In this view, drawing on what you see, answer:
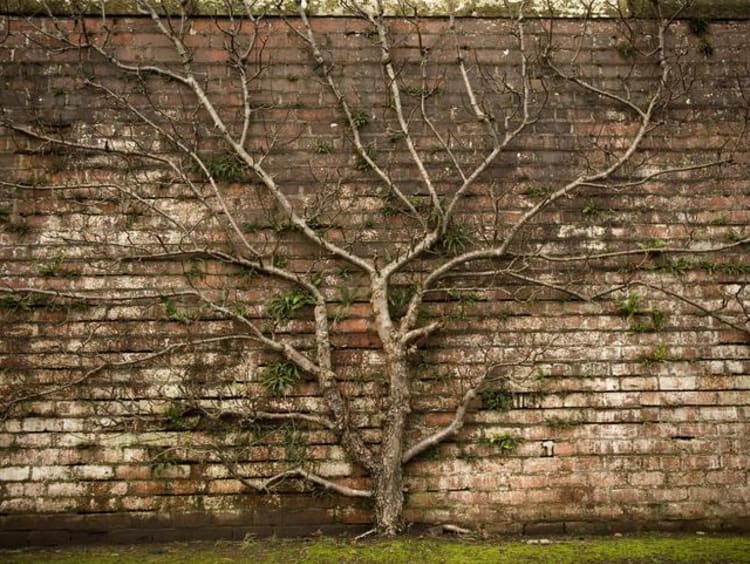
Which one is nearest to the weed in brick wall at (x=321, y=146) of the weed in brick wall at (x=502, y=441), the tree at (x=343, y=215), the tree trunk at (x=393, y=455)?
the tree at (x=343, y=215)

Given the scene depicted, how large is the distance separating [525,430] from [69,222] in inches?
144

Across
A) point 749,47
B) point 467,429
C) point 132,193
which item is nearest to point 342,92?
point 132,193

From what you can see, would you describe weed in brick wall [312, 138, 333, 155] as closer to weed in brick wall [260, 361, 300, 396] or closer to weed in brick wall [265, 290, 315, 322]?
weed in brick wall [265, 290, 315, 322]

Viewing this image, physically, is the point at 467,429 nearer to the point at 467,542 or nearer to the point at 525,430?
the point at 525,430

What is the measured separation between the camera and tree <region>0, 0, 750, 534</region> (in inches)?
189

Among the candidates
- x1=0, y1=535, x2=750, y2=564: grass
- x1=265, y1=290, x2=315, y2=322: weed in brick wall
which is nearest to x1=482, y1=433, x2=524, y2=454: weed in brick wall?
x1=0, y1=535, x2=750, y2=564: grass

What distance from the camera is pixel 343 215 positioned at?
16.6ft

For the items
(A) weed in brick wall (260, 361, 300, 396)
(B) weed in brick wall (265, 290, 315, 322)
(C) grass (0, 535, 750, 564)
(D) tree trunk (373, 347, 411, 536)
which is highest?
(B) weed in brick wall (265, 290, 315, 322)

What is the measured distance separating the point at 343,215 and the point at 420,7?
1802mm

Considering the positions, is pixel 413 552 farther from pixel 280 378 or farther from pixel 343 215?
pixel 343 215

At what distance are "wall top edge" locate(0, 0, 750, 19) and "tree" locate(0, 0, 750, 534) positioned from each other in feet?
0.24

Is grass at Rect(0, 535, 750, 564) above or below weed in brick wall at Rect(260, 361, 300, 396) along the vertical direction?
below

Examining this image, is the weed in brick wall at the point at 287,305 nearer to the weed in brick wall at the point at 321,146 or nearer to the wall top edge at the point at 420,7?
the weed in brick wall at the point at 321,146

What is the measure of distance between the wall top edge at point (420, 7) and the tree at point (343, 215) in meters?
0.07
